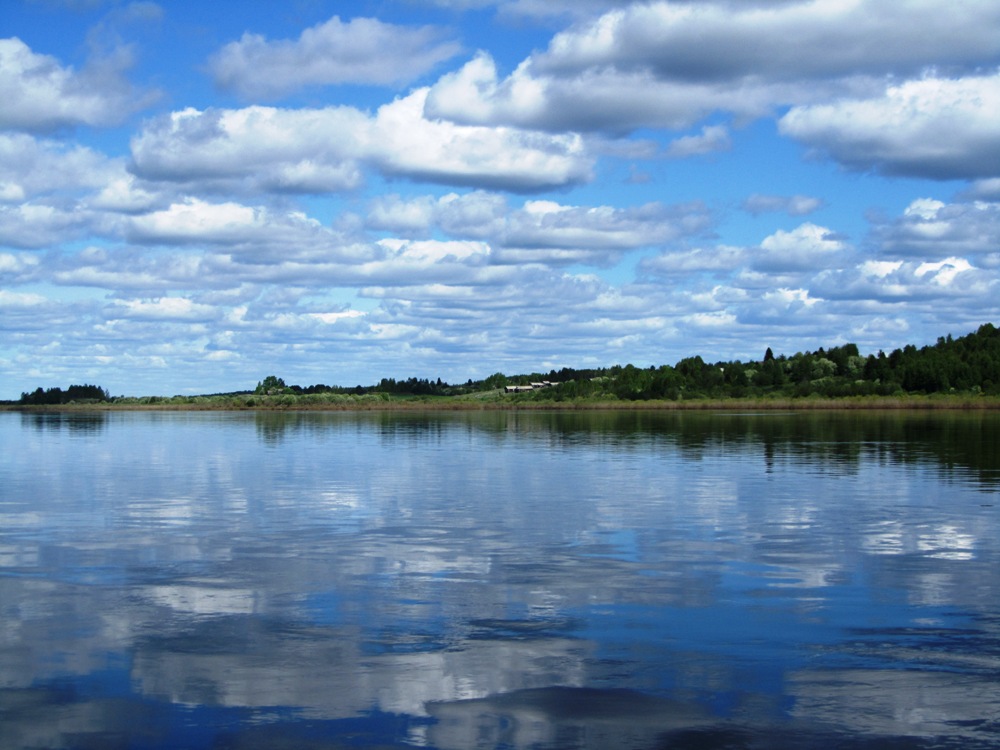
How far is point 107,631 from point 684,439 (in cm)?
6505

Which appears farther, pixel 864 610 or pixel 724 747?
pixel 864 610

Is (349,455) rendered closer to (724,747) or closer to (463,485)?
(463,485)

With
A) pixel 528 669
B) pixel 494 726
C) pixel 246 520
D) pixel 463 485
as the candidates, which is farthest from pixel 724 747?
pixel 463 485

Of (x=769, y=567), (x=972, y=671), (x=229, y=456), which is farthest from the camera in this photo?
(x=229, y=456)

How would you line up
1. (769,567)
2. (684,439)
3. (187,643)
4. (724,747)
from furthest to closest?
1. (684,439)
2. (769,567)
3. (187,643)
4. (724,747)

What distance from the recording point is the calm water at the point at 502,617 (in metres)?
12.8

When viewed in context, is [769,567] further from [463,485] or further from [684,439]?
[684,439]

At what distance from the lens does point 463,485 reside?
138ft

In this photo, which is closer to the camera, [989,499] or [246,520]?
[246,520]

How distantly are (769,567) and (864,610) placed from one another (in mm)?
4441

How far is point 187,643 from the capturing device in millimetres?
16328

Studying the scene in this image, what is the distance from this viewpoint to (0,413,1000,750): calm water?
42.0ft

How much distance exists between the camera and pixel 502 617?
18.1 metres

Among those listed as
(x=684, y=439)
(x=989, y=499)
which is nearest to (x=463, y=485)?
(x=989, y=499)
